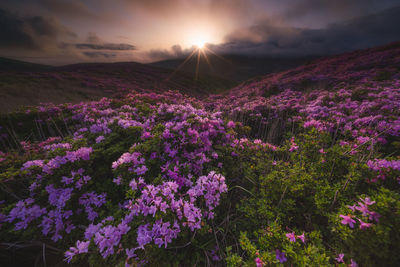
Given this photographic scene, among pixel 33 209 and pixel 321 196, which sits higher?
pixel 321 196

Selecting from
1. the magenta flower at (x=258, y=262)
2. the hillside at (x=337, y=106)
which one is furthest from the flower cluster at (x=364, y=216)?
the hillside at (x=337, y=106)

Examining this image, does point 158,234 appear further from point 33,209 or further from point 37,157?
point 37,157

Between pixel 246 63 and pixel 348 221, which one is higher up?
pixel 246 63

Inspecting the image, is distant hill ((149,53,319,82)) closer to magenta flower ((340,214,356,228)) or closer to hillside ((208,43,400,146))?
hillside ((208,43,400,146))

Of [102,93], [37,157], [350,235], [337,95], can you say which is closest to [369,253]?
[350,235]

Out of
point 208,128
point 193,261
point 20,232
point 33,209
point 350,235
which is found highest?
point 208,128

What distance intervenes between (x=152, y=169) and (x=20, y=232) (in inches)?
72.1

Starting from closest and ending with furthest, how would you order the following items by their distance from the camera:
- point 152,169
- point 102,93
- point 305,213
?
point 305,213 < point 152,169 < point 102,93

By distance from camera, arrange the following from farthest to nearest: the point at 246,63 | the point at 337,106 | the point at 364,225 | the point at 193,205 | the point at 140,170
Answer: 1. the point at 246,63
2. the point at 337,106
3. the point at 140,170
4. the point at 193,205
5. the point at 364,225

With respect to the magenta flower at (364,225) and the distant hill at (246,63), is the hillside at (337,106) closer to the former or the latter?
the magenta flower at (364,225)

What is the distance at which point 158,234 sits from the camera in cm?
149

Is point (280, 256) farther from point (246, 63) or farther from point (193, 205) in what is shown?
point (246, 63)

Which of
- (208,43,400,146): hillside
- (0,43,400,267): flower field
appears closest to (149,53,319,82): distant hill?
(208,43,400,146): hillside

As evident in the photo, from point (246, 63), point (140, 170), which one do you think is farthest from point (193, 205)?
point (246, 63)
